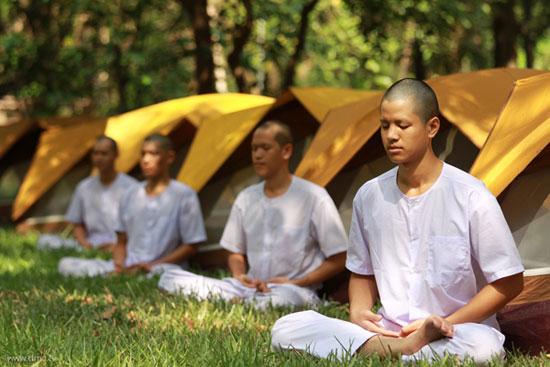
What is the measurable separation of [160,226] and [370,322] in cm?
363

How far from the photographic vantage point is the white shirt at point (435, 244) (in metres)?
3.46

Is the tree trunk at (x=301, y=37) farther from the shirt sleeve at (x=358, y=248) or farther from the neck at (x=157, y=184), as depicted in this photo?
the shirt sleeve at (x=358, y=248)

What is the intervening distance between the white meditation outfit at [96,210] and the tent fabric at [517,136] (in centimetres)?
520

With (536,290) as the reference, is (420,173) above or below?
above

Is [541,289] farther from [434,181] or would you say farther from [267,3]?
[267,3]

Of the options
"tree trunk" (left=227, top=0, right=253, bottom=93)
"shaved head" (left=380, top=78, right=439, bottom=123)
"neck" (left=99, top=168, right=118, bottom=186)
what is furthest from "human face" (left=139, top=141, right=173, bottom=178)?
"tree trunk" (left=227, top=0, right=253, bottom=93)

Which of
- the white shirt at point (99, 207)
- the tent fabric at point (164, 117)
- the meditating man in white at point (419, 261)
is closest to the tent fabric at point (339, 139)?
the meditating man in white at point (419, 261)

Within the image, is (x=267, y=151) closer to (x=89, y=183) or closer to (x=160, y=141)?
(x=160, y=141)

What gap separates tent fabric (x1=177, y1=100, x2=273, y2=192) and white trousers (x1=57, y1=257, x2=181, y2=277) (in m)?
1.15

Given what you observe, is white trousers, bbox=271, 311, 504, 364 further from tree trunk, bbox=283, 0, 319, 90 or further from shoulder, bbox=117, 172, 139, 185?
tree trunk, bbox=283, 0, 319, 90

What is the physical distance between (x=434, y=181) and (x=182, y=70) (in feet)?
39.4

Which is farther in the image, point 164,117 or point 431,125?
point 164,117

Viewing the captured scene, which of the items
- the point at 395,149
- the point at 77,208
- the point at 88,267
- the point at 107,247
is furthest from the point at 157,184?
the point at 395,149

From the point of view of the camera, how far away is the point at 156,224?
23.0ft
